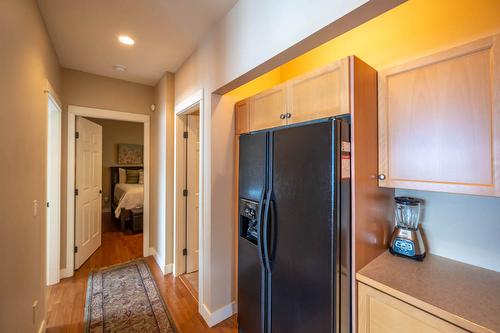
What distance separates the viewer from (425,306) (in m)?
0.90

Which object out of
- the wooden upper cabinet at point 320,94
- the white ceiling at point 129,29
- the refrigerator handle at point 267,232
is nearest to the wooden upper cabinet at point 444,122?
the wooden upper cabinet at point 320,94

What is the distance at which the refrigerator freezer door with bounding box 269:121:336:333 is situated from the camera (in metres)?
1.14

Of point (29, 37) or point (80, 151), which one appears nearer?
point (29, 37)

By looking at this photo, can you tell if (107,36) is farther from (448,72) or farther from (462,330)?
(462,330)

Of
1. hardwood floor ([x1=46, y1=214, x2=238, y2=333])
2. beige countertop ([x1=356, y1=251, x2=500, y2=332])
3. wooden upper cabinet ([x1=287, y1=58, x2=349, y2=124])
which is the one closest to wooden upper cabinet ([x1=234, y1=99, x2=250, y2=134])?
wooden upper cabinet ([x1=287, y1=58, x2=349, y2=124])

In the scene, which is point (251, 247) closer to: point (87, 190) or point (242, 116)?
point (242, 116)

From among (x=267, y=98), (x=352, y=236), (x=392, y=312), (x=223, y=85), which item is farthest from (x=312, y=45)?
(x=392, y=312)

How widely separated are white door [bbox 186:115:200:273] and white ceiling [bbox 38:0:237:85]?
805 millimetres

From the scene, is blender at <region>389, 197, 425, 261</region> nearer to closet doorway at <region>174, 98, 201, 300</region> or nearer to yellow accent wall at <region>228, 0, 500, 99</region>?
yellow accent wall at <region>228, 0, 500, 99</region>

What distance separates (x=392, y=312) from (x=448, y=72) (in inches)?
46.5

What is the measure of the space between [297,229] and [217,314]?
4.39 ft

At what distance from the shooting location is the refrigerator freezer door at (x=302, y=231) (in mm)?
1138

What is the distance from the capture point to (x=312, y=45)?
4.04ft

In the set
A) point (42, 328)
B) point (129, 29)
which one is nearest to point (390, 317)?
point (42, 328)
